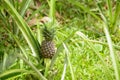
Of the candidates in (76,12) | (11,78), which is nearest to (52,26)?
(11,78)

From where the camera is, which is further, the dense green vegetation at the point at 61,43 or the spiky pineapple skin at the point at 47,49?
the spiky pineapple skin at the point at 47,49

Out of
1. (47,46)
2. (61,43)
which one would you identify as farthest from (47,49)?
(61,43)

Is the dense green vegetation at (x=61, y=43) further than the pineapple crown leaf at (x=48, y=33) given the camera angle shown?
No

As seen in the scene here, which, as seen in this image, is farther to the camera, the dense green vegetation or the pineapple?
the pineapple

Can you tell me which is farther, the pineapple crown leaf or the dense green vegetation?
the pineapple crown leaf

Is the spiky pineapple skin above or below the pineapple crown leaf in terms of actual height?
below

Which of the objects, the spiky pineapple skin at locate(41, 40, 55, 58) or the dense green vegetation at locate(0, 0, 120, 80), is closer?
the dense green vegetation at locate(0, 0, 120, 80)

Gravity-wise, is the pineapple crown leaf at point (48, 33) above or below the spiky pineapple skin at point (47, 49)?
above

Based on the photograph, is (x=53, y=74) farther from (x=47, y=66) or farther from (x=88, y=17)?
(x=88, y=17)

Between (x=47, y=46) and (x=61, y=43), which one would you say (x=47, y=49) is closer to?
(x=47, y=46)
